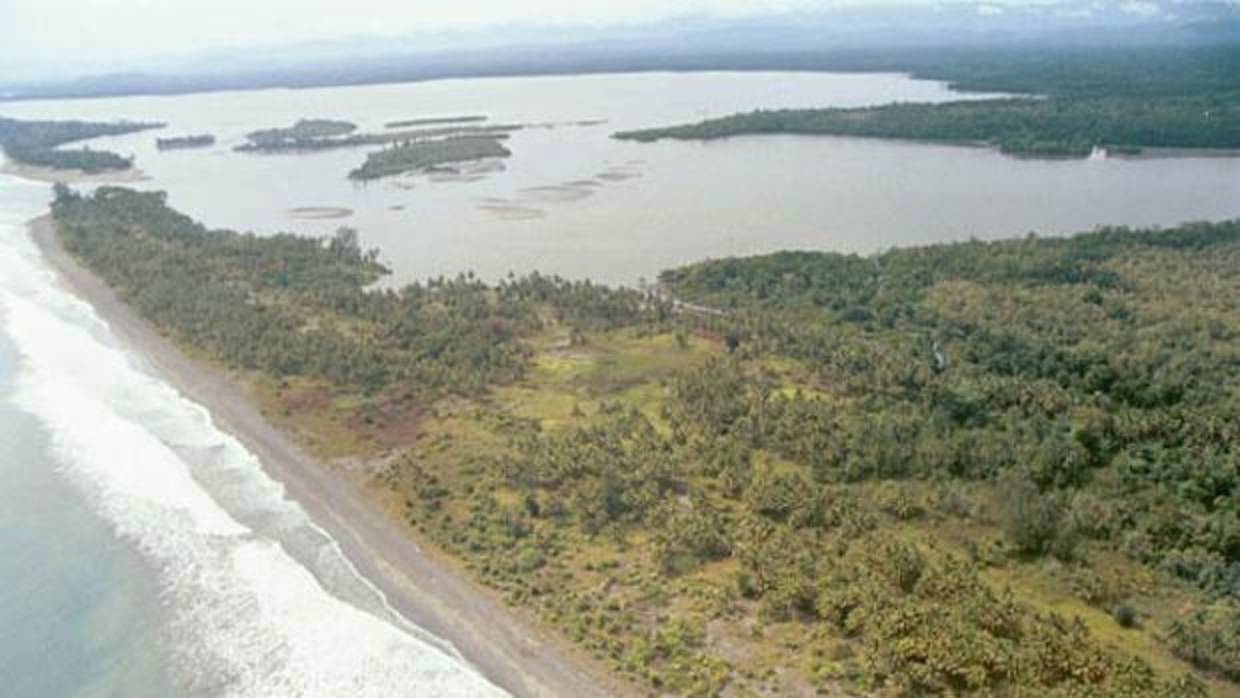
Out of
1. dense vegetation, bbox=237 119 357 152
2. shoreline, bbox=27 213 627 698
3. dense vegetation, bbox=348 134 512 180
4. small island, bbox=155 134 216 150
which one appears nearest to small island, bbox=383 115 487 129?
dense vegetation, bbox=237 119 357 152

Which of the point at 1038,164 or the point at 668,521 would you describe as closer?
the point at 668,521

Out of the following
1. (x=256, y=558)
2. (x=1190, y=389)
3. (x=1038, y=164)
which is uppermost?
(x=1038, y=164)

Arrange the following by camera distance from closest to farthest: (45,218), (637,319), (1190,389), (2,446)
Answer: (1190,389), (2,446), (637,319), (45,218)

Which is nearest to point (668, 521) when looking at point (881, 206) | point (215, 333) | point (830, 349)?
point (830, 349)

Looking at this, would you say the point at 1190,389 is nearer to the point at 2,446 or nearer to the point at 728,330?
the point at 728,330

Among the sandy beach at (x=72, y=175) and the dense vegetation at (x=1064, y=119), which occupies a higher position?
the dense vegetation at (x=1064, y=119)

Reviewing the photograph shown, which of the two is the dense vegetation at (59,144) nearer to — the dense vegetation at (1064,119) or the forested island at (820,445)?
the dense vegetation at (1064,119)

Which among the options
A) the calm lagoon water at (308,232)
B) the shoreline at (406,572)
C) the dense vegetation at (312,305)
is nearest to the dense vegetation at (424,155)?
the calm lagoon water at (308,232)
